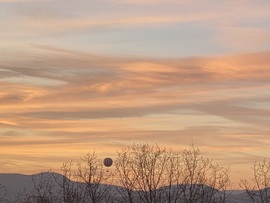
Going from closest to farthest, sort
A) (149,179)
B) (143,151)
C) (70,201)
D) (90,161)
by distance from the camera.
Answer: (149,179) < (143,151) < (70,201) < (90,161)

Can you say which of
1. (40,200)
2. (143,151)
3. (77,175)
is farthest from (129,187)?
(40,200)

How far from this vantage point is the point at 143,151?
64062mm

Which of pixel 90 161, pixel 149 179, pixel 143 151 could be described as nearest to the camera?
pixel 149 179

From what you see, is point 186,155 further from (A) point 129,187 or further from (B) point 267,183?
(B) point 267,183

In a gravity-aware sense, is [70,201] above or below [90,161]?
below

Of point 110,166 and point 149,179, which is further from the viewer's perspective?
point 110,166

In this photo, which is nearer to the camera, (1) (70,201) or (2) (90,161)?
(1) (70,201)

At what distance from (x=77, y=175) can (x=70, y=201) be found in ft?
11.9

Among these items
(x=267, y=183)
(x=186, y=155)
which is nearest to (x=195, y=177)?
(x=186, y=155)

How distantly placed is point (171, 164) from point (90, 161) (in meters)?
11.9

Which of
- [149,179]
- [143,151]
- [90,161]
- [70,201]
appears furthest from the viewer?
[90,161]

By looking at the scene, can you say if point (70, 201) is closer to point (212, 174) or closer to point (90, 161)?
point (90, 161)

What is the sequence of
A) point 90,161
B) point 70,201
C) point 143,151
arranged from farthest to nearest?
1. point 90,161
2. point 70,201
3. point 143,151

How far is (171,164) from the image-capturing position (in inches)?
2510
